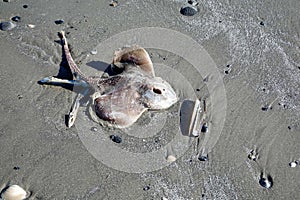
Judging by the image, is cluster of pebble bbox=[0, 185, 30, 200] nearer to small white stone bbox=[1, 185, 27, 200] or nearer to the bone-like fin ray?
small white stone bbox=[1, 185, 27, 200]

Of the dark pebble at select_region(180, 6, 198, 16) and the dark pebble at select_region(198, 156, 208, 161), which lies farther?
the dark pebble at select_region(180, 6, 198, 16)

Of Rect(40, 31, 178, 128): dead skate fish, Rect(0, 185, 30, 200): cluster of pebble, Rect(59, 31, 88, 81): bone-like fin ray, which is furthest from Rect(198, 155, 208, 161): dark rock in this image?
Rect(0, 185, 30, 200): cluster of pebble

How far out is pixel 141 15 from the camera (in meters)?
9.18

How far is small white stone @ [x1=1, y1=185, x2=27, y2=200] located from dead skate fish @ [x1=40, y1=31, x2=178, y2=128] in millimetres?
1414

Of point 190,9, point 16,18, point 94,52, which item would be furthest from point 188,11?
point 16,18

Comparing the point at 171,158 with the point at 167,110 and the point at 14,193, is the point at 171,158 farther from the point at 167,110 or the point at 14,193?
the point at 14,193

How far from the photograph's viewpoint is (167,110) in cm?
764

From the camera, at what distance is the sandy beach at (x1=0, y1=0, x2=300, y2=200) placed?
6816 millimetres

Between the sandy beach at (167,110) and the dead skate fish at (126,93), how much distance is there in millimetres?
170

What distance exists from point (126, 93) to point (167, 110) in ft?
2.71

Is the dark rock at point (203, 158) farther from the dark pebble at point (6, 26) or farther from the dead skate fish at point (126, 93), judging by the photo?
the dark pebble at point (6, 26)

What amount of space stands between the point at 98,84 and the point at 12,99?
5.24 feet

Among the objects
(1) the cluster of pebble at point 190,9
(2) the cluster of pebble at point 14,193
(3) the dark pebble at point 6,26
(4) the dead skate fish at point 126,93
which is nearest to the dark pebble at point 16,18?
(3) the dark pebble at point 6,26

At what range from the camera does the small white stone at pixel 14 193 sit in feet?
21.1
